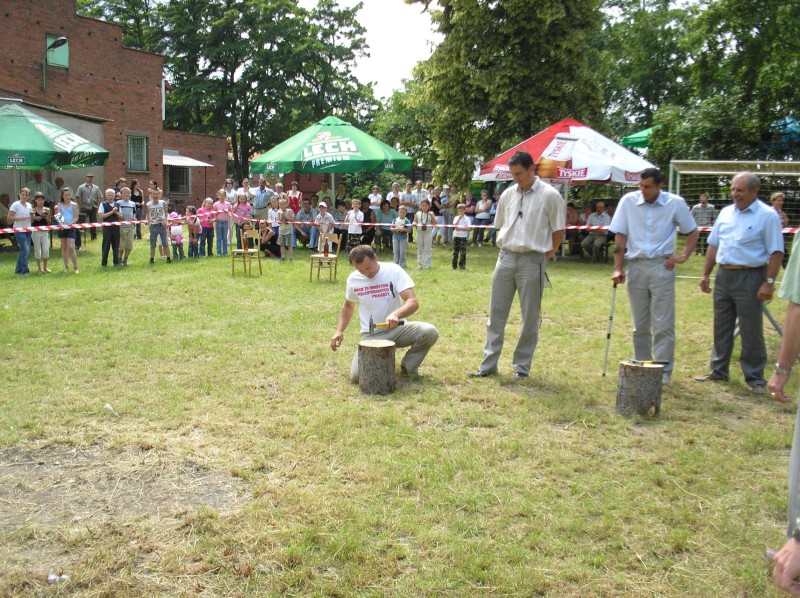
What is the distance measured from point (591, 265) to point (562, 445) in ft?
42.9

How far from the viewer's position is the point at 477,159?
23.8m

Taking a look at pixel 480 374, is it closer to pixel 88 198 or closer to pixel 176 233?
pixel 176 233

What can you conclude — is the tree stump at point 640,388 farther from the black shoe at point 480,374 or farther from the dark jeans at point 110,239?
the dark jeans at point 110,239

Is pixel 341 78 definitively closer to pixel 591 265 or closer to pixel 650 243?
pixel 591 265

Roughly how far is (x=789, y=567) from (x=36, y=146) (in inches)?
717

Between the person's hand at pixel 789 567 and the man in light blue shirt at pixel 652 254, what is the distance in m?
4.93

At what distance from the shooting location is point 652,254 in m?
6.69

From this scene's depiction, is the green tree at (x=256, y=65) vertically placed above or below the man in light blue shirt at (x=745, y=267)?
above

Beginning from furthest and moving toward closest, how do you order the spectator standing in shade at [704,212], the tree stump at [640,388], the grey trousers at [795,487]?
the spectator standing in shade at [704,212] → the tree stump at [640,388] → the grey trousers at [795,487]

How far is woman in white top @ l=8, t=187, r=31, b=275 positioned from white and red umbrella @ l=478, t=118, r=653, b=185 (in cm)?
1107

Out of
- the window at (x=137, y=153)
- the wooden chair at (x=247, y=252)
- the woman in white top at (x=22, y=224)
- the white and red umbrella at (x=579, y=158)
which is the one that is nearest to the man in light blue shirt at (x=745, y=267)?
the wooden chair at (x=247, y=252)

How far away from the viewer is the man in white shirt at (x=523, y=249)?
6730 mm

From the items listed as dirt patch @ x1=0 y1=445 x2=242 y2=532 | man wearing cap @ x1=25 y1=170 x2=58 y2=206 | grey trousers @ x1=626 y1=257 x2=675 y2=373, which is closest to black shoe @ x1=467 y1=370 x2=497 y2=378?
grey trousers @ x1=626 y1=257 x2=675 y2=373

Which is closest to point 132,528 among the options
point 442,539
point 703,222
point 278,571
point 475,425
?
point 278,571
